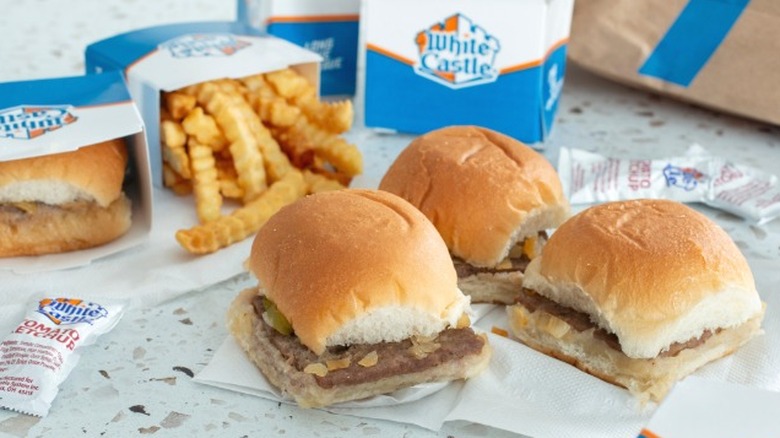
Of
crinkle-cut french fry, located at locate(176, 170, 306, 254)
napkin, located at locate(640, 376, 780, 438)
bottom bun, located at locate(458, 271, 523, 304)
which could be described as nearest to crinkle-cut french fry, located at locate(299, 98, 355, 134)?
crinkle-cut french fry, located at locate(176, 170, 306, 254)

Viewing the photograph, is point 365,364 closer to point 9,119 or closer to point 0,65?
point 9,119

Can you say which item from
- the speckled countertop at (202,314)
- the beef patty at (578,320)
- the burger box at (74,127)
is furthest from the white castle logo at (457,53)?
the beef patty at (578,320)

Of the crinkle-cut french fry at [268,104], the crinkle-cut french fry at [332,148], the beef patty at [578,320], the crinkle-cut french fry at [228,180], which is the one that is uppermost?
the crinkle-cut french fry at [268,104]

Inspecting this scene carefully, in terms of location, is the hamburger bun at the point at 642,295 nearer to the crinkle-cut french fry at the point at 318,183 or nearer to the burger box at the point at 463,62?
the crinkle-cut french fry at the point at 318,183

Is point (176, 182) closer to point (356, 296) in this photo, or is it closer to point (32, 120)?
point (32, 120)

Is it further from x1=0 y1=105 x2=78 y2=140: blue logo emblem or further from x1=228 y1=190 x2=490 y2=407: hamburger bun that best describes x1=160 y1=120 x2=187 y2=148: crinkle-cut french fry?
x1=228 y1=190 x2=490 y2=407: hamburger bun

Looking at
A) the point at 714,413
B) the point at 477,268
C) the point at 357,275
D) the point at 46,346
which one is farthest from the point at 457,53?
the point at 714,413
